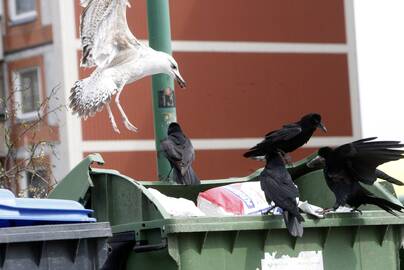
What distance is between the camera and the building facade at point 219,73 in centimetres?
3100

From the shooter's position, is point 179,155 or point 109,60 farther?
point 109,60

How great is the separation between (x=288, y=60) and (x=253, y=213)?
27.3 metres

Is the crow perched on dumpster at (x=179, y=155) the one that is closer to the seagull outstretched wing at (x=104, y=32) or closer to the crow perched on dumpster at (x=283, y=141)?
the crow perched on dumpster at (x=283, y=141)

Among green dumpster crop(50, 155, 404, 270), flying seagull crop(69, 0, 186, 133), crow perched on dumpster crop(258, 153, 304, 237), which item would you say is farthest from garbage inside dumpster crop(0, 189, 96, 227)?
flying seagull crop(69, 0, 186, 133)

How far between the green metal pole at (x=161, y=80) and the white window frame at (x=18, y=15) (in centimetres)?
2357

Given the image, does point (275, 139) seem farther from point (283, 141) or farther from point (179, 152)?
point (179, 152)

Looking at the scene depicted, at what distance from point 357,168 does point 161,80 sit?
6.74 feet

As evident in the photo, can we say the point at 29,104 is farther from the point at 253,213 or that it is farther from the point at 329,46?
the point at 253,213

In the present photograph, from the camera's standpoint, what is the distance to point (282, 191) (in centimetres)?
733

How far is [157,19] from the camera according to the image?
919 centimetres

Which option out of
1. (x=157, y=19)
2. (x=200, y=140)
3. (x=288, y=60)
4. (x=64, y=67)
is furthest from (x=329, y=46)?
(x=157, y=19)

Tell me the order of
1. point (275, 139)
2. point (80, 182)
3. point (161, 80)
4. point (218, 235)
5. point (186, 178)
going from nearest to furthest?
point (218, 235)
point (275, 139)
point (80, 182)
point (186, 178)
point (161, 80)

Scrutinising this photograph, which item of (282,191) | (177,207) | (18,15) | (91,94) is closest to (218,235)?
(177,207)

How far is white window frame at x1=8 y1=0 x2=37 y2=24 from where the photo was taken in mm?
32500
